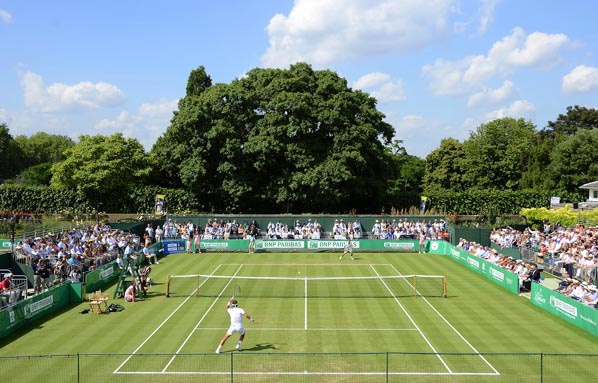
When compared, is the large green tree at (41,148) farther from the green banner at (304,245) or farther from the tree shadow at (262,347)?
the tree shadow at (262,347)

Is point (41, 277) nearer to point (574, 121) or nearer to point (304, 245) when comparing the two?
point (304, 245)

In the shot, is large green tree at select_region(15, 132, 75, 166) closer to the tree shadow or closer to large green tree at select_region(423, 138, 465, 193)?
large green tree at select_region(423, 138, 465, 193)

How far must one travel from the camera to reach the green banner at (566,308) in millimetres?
22406

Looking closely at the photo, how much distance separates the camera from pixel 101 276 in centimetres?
3216

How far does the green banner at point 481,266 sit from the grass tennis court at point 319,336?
637mm

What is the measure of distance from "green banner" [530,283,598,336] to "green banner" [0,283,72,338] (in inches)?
839

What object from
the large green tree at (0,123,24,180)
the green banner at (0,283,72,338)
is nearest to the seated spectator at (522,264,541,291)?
the green banner at (0,283,72,338)

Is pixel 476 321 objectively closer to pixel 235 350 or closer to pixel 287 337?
pixel 287 337

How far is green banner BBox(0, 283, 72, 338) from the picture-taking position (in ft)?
72.6

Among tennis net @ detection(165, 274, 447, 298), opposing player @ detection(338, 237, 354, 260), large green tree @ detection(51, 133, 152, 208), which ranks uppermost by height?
large green tree @ detection(51, 133, 152, 208)

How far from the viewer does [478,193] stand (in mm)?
65438

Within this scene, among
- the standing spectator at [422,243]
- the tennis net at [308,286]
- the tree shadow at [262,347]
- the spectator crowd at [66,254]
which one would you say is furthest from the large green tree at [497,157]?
the tree shadow at [262,347]

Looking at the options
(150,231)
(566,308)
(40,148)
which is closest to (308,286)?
(566,308)

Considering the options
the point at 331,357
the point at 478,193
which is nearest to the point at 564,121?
the point at 478,193
